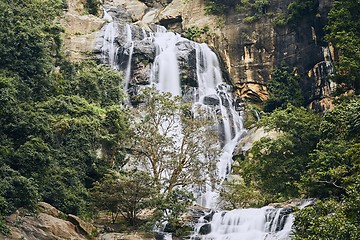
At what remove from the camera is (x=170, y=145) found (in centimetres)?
2848

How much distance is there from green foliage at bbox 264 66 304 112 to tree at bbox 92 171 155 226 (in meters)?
20.7

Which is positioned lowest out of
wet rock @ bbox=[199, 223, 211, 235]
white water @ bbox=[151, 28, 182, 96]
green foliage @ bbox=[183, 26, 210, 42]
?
wet rock @ bbox=[199, 223, 211, 235]

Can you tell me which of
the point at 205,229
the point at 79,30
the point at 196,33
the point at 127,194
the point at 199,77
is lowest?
the point at 205,229

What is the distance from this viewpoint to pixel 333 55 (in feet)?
127

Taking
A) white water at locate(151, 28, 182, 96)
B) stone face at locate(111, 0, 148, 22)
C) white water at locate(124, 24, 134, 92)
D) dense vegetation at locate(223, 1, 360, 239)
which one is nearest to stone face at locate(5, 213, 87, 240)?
dense vegetation at locate(223, 1, 360, 239)

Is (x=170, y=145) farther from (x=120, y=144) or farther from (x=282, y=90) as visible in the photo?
(x=282, y=90)

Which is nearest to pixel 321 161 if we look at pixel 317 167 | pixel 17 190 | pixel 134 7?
pixel 317 167

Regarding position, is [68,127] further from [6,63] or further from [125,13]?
[125,13]

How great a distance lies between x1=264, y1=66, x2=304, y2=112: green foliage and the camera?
4231 centimetres

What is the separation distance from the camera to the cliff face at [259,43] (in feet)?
133

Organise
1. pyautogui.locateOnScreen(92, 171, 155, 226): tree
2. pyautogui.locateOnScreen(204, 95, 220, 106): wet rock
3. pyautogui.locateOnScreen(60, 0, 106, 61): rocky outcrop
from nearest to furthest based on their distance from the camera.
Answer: pyautogui.locateOnScreen(92, 171, 155, 226): tree → pyautogui.locateOnScreen(204, 95, 220, 106): wet rock → pyautogui.locateOnScreen(60, 0, 106, 61): rocky outcrop

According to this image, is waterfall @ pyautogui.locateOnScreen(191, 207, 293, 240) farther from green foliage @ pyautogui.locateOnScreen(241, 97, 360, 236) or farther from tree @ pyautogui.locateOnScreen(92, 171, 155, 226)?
tree @ pyautogui.locateOnScreen(92, 171, 155, 226)

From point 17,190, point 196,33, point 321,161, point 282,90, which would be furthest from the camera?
point 196,33

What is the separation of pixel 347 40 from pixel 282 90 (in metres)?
13.0
